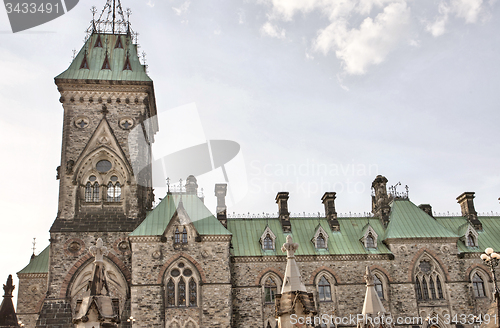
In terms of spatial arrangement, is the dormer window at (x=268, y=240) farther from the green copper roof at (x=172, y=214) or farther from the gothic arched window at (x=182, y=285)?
the gothic arched window at (x=182, y=285)

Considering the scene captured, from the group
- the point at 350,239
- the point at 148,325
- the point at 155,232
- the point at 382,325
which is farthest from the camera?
the point at 350,239

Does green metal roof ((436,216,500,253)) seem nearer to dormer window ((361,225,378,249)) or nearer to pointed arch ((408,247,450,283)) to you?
pointed arch ((408,247,450,283))

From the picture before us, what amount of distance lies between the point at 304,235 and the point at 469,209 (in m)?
15.2

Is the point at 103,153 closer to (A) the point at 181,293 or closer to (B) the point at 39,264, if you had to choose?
(B) the point at 39,264

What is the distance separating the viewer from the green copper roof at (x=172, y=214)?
36188 mm

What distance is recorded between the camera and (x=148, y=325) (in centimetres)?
3325

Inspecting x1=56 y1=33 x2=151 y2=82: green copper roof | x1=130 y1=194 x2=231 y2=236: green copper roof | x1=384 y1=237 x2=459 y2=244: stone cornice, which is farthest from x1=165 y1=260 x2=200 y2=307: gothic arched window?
x1=56 y1=33 x2=151 y2=82: green copper roof

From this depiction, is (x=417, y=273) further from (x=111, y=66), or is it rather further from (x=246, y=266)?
(x=111, y=66)

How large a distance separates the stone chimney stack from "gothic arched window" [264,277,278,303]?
11.3 metres

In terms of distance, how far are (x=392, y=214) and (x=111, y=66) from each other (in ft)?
87.0

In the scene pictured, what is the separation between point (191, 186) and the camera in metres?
40.6

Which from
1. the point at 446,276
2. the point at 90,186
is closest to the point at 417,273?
the point at 446,276

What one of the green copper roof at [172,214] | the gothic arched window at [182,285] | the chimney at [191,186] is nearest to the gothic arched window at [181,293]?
the gothic arched window at [182,285]

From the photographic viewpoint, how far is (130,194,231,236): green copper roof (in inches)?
1425
